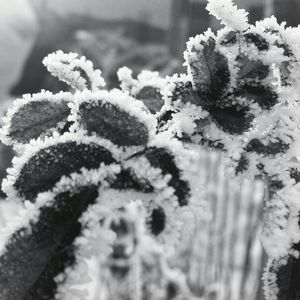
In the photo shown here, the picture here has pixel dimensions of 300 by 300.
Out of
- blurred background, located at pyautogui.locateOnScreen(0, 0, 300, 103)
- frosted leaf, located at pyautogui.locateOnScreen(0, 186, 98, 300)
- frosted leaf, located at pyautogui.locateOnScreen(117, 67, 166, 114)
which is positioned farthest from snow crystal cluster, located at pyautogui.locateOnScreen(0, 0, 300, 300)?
blurred background, located at pyautogui.locateOnScreen(0, 0, 300, 103)

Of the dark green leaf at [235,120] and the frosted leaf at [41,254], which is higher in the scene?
the dark green leaf at [235,120]

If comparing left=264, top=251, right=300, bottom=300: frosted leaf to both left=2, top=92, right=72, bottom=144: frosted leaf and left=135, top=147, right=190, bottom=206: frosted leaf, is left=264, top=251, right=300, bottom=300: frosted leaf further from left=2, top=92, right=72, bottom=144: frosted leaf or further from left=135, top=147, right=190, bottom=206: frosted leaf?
left=2, top=92, right=72, bottom=144: frosted leaf

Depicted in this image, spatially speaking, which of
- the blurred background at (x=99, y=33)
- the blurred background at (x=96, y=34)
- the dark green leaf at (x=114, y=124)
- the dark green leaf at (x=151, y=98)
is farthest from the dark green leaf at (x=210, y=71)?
the blurred background at (x=99, y=33)

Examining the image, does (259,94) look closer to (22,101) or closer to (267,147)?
(267,147)

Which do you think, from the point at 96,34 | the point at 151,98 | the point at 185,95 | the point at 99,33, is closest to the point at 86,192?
the point at 185,95

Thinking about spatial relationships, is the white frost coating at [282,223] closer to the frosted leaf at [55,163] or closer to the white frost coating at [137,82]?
the frosted leaf at [55,163]
